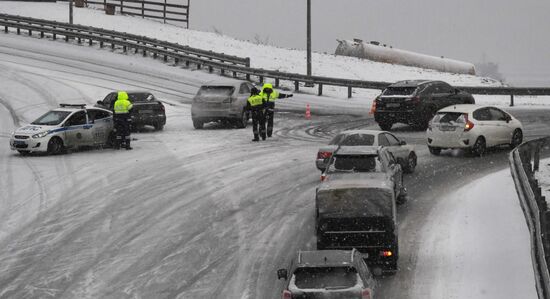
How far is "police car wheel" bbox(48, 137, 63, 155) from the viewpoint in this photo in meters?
24.9

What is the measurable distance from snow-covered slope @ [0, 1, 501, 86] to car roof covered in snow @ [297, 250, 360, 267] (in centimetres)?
3437

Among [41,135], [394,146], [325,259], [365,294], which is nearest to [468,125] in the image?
[394,146]

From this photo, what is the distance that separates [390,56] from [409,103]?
88.5 ft

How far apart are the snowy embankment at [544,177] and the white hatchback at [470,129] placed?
1.39 meters

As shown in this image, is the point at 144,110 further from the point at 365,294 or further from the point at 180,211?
the point at 365,294

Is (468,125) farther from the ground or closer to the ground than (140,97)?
closer to the ground

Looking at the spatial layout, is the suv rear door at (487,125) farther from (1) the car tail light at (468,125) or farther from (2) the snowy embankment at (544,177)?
(2) the snowy embankment at (544,177)

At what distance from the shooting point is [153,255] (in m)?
15.2

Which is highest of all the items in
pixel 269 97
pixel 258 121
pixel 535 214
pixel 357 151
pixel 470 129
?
pixel 269 97

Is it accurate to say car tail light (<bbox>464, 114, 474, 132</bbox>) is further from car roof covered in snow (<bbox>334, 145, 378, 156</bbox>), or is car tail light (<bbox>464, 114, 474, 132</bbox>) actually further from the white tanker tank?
the white tanker tank

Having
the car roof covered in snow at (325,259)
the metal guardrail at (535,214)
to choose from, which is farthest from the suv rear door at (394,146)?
the car roof covered in snow at (325,259)

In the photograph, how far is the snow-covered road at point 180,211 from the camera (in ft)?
45.9

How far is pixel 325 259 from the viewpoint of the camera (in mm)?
11289

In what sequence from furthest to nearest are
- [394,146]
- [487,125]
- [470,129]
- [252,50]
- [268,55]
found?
[252,50] < [268,55] < [487,125] < [470,129] < [394,146]
